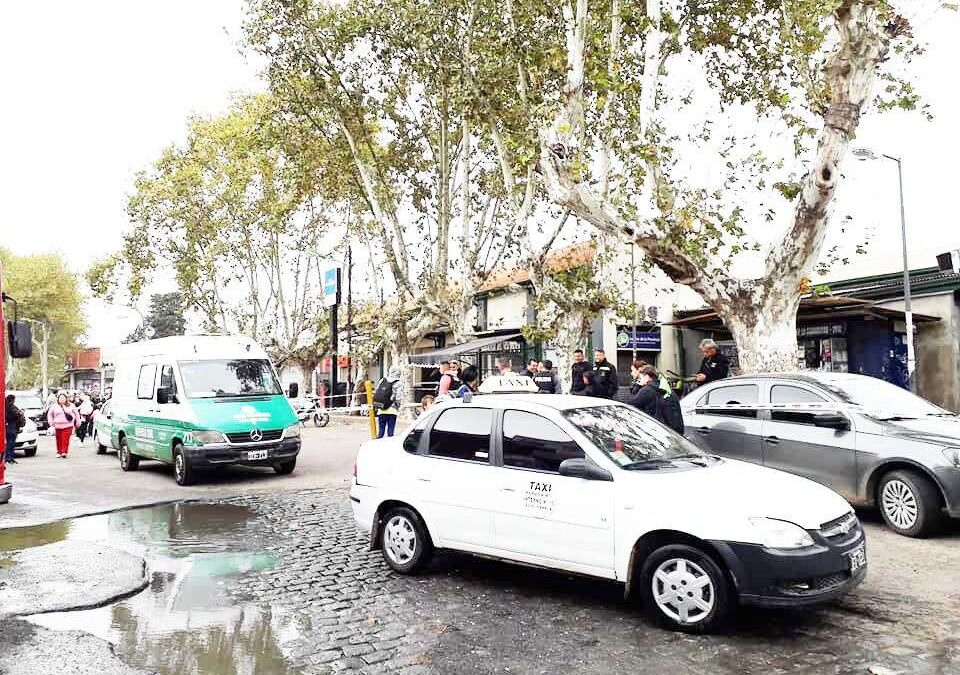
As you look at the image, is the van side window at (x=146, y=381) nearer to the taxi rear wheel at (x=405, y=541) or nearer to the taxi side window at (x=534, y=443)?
the taxi rear wheel at (x=405, y=541)

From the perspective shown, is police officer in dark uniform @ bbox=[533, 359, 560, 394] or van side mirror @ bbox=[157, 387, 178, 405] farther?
police officer in dark uniform @ bbox=[533, 359, 560, 394]

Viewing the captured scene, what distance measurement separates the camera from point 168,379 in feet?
41.3

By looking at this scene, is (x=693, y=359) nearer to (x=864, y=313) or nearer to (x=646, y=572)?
(x=864, y=313)

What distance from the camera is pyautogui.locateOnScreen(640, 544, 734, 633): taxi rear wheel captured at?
4.70 m

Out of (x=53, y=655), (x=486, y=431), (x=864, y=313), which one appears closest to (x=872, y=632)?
(x=486, y=431)

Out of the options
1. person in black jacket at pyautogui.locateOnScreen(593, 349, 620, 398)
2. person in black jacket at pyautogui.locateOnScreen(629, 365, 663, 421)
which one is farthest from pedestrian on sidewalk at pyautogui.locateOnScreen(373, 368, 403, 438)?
person in black jacket at pyautogui.locateOnScreen(629, 365, 663, 421)

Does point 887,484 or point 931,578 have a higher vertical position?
point 887,484

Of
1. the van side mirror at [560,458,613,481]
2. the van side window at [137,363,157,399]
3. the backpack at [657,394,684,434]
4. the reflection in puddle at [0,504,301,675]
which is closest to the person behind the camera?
the reflection in puddle at [0,504,301,675]

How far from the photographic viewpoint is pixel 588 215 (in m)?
12.0

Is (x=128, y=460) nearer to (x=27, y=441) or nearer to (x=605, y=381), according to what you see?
(x=27, y=441)

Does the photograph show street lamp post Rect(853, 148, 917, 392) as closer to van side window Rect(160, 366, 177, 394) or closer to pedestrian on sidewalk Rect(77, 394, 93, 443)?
van side window Rect(160, 366, 177, 394)

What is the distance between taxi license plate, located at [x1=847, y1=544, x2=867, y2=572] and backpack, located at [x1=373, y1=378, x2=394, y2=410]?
10.1m

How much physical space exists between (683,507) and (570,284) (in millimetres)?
13579

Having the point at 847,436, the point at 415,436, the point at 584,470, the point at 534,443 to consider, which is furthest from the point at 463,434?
the point at 847,436
